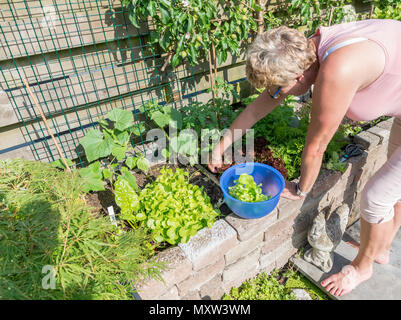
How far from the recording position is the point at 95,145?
199cm

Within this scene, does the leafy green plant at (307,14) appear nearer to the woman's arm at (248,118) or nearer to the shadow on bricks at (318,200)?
the woman's arm at (248,118)

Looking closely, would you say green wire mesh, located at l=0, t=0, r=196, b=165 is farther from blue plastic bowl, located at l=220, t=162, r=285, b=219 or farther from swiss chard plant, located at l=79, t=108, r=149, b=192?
blue plastic bowl, located at l=220, t=162, r=285, b=219

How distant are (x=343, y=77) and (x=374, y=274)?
1559 mm

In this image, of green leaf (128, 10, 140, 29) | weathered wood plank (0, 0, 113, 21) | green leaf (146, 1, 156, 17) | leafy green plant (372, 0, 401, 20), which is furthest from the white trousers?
leafy green plant (372, 0, 401, 20)

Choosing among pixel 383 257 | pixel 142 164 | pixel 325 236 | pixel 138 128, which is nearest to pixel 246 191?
pixel 325 236

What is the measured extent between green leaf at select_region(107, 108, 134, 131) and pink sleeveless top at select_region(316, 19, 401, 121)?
1.37 m

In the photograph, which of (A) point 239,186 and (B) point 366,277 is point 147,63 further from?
(B) point 366,277

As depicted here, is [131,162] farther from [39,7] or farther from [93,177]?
[39,7]

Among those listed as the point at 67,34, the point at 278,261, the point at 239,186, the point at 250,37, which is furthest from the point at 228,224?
the point at 250,37

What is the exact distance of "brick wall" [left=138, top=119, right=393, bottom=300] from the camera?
146 cm

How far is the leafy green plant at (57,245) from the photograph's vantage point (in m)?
0.96

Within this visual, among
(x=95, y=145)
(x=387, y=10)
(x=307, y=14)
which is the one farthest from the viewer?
(x=387, y=10)

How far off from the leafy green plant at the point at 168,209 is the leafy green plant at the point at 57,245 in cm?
15

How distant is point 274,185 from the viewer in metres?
1.77
